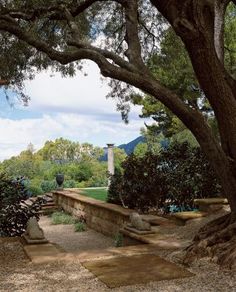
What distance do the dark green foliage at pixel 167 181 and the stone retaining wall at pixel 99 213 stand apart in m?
0.64

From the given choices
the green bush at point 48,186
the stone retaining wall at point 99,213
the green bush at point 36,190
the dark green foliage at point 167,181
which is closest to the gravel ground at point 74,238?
the stone retaining wall at point 99,213

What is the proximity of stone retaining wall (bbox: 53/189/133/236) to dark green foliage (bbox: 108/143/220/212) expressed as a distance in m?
0.64

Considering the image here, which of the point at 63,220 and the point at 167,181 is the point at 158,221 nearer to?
the point at 167,181

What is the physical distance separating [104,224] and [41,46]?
6.14m

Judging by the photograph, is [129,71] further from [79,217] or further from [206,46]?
[79,217]

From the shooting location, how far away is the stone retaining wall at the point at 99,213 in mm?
10477

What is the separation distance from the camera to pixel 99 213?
12117mm

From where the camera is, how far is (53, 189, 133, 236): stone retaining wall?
10477 mm

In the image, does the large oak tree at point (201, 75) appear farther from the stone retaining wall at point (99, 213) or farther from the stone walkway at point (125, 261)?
the stone retaining wall at point (99, 213)

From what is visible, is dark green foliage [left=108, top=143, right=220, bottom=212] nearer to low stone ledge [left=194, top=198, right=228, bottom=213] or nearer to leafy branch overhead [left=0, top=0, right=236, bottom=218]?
low stone ledge [left=194, top=198, right=228, bottom=213]

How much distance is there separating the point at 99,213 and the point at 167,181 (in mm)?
2262

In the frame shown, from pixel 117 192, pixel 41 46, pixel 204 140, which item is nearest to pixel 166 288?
pixel 204 140

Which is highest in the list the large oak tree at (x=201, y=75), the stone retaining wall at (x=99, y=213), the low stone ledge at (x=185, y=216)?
the large oak tree at (x=201, y=75)

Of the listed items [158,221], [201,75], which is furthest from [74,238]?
[201,75]
